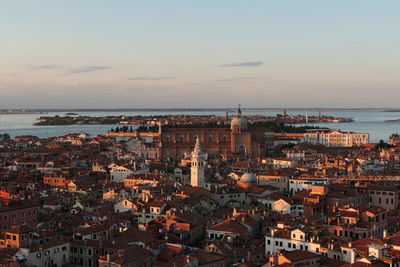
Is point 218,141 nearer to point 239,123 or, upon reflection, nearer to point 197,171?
point 239,123

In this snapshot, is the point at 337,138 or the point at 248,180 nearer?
the point at 248,180

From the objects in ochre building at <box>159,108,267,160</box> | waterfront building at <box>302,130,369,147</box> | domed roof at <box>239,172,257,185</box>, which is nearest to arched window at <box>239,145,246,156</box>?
ochre building at <box>159,108,267,160</box>

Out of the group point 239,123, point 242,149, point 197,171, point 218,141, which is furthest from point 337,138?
point 197,171

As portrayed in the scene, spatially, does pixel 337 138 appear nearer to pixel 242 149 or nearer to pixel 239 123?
pixel 239 123

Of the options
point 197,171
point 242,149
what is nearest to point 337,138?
point 242,149

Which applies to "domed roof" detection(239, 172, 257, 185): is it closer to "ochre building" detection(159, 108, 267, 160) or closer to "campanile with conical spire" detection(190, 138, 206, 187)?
"campanile with conical spire" detection(190, 138, 206, 187)

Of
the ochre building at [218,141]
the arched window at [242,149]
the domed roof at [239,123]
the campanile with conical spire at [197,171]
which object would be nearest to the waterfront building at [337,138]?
the domed roof at [239,123]

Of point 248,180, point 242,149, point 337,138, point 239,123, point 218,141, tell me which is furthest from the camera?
point 337,138

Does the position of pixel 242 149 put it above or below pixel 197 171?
below

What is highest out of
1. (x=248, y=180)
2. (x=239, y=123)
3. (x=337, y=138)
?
(x=239, y=123)

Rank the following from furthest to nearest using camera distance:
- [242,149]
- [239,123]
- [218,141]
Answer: [218,141]
[239,123]
[242,149]

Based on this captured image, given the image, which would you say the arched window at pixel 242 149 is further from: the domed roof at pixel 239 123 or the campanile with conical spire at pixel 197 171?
the campanile with conical spire at pixel 197 171

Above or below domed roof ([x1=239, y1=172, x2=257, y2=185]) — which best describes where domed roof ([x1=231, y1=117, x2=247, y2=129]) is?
above
